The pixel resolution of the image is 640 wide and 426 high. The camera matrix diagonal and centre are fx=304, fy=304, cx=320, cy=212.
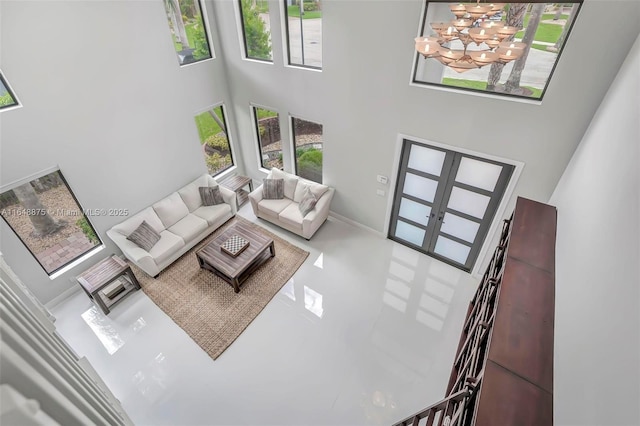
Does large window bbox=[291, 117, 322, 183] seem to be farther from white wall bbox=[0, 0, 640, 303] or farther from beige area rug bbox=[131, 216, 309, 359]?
beige area rug bbox=[131, 216, 309, 359]

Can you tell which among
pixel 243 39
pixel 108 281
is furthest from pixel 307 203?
pixel 108 281

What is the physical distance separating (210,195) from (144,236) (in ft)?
4.62

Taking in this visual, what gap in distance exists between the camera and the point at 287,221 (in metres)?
5.74

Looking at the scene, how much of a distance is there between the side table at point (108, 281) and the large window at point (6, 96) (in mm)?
2378

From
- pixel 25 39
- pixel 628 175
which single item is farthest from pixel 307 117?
pixel 628 175

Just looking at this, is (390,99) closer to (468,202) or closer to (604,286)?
(468,202)

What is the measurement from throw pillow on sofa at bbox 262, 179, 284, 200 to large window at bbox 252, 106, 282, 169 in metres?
0.69

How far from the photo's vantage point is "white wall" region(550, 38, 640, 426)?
3.31ft

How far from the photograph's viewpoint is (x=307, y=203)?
5.66 meters

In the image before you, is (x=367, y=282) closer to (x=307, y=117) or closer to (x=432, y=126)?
(x=432, y=126)

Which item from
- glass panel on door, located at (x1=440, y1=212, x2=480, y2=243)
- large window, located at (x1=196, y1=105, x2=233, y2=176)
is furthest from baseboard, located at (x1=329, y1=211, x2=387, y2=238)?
large window, located at (x1=196, y1=105, x2=233, y2=176)

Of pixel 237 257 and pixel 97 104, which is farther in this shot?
pixel 237 257

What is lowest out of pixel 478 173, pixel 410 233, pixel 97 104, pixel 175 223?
pixel 410 233

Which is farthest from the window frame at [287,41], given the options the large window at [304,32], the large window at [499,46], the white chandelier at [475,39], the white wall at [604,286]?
the white wall at [604,286]
